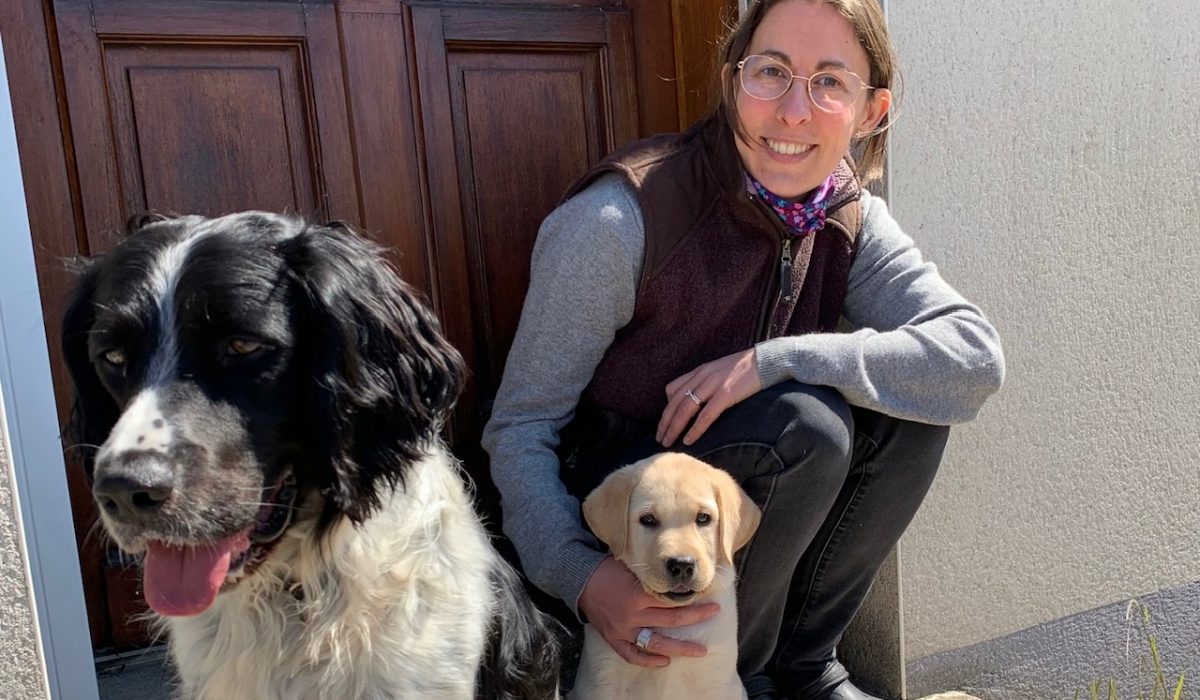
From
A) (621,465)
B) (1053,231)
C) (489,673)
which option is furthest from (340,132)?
(1053,231)

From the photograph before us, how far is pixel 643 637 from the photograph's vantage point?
2045mm

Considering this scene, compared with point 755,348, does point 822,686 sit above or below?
below

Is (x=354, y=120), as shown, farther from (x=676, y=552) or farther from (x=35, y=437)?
(x=676, y=552)

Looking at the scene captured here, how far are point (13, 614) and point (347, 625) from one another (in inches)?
31.6

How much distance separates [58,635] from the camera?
6.77 ft

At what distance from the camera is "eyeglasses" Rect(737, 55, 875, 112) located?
7.45ft

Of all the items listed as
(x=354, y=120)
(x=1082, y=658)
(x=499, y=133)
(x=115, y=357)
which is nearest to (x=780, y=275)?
(x=499, y=133)

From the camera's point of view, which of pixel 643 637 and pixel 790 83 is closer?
pixel 643 637

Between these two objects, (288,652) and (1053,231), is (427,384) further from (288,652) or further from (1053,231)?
(1053,231)

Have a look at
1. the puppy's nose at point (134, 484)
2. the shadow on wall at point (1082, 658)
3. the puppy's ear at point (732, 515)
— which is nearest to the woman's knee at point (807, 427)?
the puppy's ear at point (732, 515)

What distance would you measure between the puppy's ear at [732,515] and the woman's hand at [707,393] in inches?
5.3

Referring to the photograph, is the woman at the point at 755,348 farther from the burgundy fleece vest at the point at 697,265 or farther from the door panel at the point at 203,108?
the door panel at the point at 203,108

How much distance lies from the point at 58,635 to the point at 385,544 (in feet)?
3.07

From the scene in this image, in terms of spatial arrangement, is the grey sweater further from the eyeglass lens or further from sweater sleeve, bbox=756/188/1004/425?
the eyeglass lens
